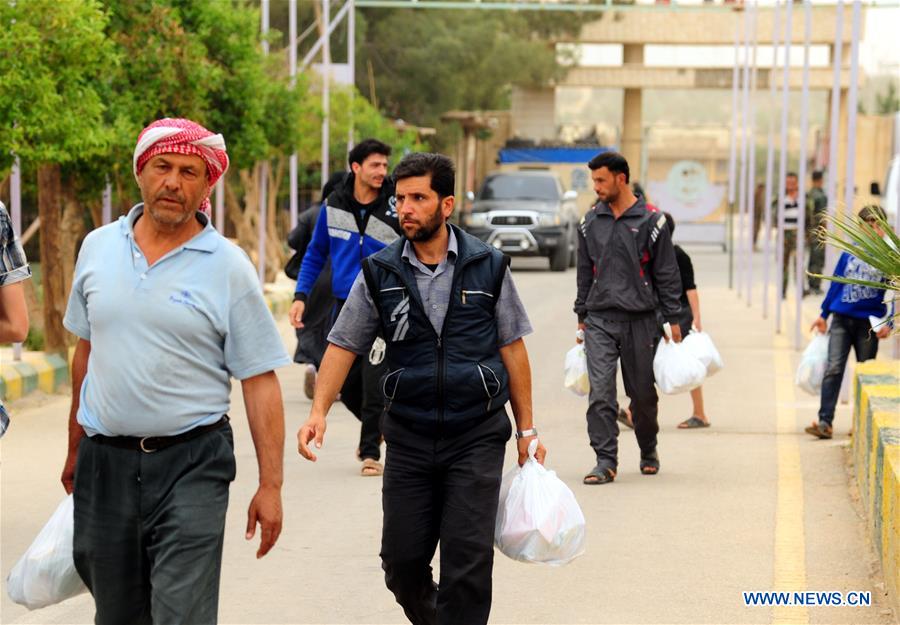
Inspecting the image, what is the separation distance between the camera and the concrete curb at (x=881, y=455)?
686 cm

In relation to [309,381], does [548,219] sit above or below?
below

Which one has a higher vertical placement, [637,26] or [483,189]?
[637,26]

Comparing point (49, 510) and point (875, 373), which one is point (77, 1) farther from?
point (875, 373)

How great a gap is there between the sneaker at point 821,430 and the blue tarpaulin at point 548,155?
37.1m

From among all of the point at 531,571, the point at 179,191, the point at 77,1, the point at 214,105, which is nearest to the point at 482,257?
the point at 179,191

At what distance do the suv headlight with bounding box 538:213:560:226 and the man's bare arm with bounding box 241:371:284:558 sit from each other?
2904 cm

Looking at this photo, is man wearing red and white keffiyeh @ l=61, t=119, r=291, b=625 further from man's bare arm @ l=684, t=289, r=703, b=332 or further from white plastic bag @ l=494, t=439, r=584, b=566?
man's bare arm @ l=684, t=289, r=703, b=332

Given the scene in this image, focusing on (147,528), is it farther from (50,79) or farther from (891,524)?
(50,79)

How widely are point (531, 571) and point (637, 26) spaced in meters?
59.6

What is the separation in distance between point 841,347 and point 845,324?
156 millimetres

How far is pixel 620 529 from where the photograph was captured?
8.51 m

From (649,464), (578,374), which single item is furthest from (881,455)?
(578,374)

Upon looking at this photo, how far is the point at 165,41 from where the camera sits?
1669cm

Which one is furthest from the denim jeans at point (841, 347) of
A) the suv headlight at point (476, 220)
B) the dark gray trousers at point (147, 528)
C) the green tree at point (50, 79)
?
the suv headlight at point (476, 220)
